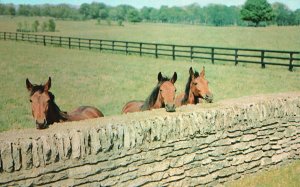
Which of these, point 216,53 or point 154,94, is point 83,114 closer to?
point 154,94

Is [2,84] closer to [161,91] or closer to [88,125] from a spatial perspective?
[161,91]

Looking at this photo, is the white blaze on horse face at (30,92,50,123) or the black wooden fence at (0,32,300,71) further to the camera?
the black wooden fence at (0,32,300,71)

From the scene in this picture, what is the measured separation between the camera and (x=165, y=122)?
684 centimetres

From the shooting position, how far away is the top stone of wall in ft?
17.8

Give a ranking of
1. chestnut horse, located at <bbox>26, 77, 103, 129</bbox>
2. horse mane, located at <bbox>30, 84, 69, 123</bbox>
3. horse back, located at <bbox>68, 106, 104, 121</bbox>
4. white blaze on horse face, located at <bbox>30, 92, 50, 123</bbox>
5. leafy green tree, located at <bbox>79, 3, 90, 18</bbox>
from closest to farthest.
→ chestnut horse, located at <bbox>26, 77, 103, 129</bbox>
white blaze on horse face, located at <bbox>30, 92, 50, 123</bbox>
horse mane, located at <bbox>30, 84, 69, 123</bbox>
horse back, located at <bbox>68, 106, 104, 121</bbox>
leafy green tree, located at <bbox>79, 3, 90, 18</bbox>

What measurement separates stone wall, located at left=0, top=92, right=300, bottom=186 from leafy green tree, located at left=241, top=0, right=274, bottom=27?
98.9m

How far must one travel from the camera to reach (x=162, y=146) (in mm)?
6812

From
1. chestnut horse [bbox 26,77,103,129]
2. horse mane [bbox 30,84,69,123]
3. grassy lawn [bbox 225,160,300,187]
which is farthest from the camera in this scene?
grassy lawn [bbox 225,160,300,187]

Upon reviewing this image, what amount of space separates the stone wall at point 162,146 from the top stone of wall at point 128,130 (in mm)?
13

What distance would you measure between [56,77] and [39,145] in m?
17.2

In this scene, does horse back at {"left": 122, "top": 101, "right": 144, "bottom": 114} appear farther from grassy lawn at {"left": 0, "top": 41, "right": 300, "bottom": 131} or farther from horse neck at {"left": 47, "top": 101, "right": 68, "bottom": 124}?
grassy lawn at {"left": 0, "top": 41, "right": 300, "bottom": 131}

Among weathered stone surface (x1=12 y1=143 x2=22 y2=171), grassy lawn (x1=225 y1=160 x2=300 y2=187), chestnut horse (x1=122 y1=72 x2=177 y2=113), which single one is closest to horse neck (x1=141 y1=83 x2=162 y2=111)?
chestnut horse (x1=122 y1=72 x2=177 y2=113)

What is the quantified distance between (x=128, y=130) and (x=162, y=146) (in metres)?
0.73

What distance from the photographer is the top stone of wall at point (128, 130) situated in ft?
17.8
